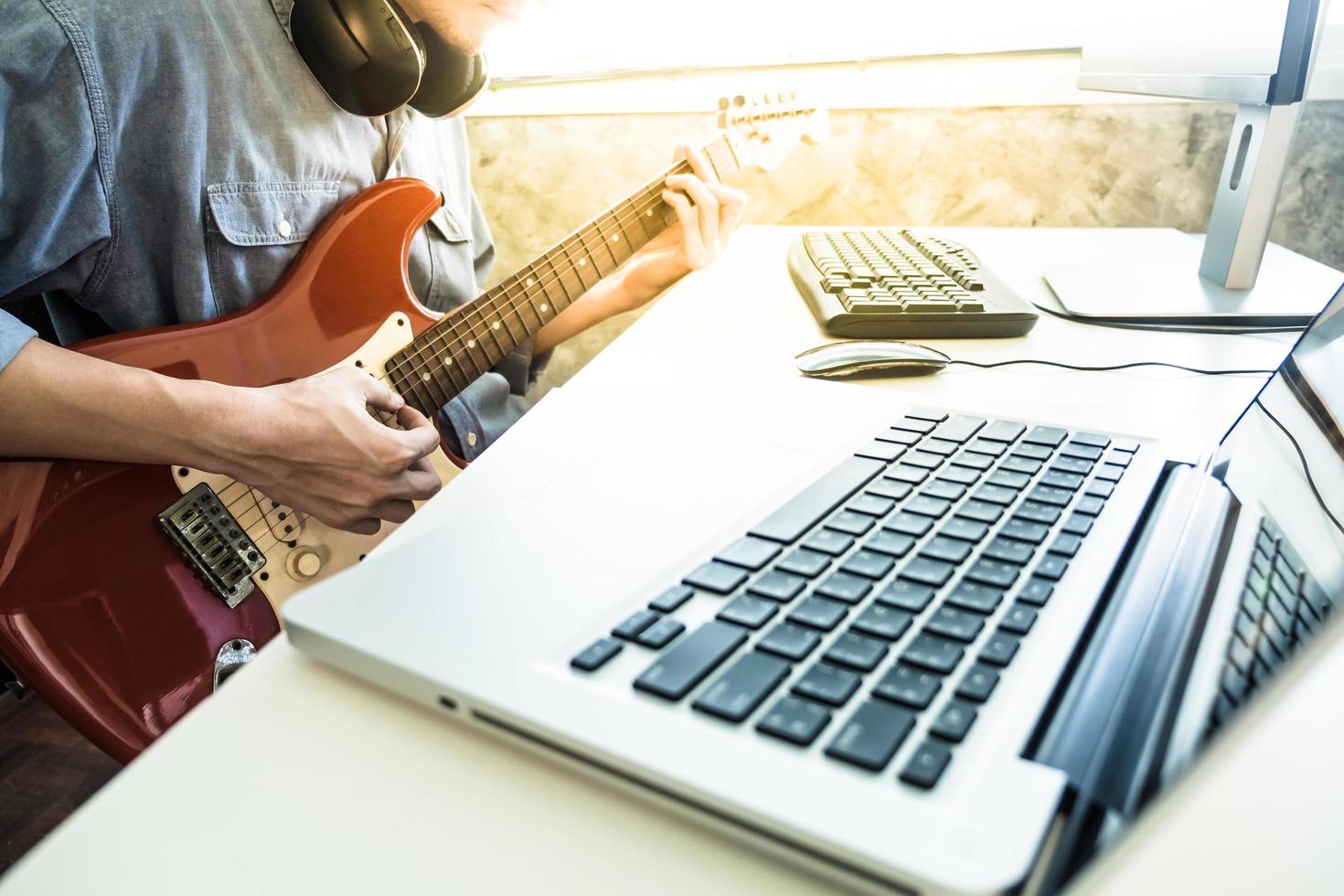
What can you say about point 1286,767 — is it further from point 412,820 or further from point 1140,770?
point 412,820

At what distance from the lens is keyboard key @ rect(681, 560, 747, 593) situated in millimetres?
313

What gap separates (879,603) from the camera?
302 millimetres

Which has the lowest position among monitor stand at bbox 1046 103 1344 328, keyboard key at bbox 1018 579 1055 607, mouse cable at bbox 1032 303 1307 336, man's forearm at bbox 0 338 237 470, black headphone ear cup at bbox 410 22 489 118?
man's forearm at bbox 0 338 237 470

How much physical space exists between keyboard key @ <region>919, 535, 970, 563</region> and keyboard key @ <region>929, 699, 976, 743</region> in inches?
3.7

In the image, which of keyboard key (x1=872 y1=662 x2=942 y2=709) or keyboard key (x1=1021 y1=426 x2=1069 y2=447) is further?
keyboard key (x1=1021 y1=426 x2=1069 y2=447)

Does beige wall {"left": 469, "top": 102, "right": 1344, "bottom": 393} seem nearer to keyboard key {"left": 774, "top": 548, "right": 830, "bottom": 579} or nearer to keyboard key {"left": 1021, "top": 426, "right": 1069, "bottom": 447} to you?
keyboard key {"left": 1021, "top": 426, "right": 1069, "bottom": 447}

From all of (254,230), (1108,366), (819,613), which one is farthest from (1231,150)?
(254,230)

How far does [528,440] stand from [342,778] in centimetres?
26

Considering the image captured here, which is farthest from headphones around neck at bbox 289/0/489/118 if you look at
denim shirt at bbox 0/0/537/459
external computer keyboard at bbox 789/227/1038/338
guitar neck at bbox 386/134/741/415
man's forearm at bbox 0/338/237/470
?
external computer keyboard at bbox 789/227/1038/338

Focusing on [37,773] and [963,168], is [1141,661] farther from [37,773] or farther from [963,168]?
[37,773]

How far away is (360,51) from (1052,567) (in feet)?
2.58

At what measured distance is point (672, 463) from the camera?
444 mm

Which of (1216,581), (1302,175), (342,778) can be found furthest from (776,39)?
(342,778)

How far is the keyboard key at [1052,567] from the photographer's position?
325mm
